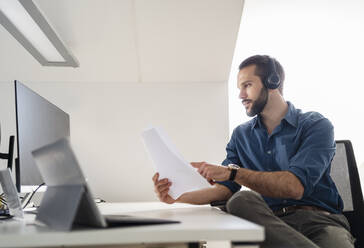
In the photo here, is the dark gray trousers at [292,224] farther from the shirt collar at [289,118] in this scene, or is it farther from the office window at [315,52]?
the office window at [315,52]

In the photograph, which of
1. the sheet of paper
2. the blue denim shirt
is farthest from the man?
the sheet of paper

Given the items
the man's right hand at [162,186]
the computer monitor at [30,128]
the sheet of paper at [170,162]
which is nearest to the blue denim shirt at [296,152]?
the man's right hand at [162,186]

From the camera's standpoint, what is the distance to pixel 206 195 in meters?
1.46

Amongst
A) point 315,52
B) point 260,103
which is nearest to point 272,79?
point 260,103

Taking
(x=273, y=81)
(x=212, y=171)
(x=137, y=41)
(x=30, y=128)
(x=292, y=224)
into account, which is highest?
(x=137, y=41)

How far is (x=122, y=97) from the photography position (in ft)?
8.39

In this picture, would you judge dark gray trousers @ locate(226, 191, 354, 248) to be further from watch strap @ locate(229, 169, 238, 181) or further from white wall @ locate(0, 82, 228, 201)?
white wall @ locate(0, 82, 228, 201)

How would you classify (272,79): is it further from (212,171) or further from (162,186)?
(162,186)

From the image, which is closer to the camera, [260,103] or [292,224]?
[292,224]

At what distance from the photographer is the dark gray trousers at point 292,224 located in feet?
3.03

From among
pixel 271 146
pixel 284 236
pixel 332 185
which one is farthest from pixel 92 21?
pixel 284 236

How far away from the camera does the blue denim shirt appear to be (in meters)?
1.34

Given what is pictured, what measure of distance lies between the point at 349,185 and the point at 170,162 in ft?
2.98

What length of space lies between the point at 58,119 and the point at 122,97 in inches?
34.5
